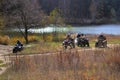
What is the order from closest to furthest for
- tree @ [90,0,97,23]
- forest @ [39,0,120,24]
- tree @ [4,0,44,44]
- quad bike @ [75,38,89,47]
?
1. quad bike @ [75,38,89,47]
2. tree @ [4,0,44,44]
3. forest @ [39,0,120,24]
4. tree @ [90,0,97,23]

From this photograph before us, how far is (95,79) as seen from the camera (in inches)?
300

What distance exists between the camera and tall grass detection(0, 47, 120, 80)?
8057 mm

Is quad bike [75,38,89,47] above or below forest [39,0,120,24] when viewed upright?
below

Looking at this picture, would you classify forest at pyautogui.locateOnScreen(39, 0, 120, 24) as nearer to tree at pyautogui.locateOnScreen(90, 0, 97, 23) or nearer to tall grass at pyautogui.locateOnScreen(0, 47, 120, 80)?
tree at pyautogui.locateOnScreen(90, 0, 97, 23)

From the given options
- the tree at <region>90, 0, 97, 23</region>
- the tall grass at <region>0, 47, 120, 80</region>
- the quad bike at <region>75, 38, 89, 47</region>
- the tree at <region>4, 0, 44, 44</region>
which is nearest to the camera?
the tall grass at <region>0, 47, 120, 80</region>

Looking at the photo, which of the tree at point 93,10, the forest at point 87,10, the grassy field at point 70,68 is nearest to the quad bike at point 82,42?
the grassy field at point 70,68

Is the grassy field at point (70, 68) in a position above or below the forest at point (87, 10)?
below

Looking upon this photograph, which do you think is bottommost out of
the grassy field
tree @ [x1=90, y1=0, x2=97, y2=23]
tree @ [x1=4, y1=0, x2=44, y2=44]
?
the grassy field

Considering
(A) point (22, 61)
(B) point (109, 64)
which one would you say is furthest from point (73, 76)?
(A) point (22, 61)

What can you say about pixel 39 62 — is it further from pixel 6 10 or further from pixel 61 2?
pixel 61 2

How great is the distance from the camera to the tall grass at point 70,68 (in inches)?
317

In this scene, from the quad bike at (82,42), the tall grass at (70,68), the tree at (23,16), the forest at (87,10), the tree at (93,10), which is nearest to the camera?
the tall grass at (70,68)

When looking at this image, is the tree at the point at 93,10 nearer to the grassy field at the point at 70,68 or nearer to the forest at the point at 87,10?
the forest at the point at 87,10

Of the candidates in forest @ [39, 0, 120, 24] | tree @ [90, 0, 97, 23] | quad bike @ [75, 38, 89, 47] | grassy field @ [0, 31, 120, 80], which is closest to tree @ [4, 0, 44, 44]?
quad bike @ [75, 38, 89, 47]
